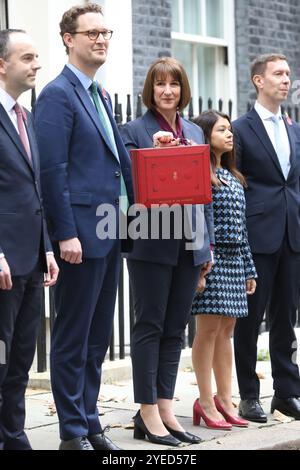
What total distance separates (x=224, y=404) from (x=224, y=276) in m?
0.81

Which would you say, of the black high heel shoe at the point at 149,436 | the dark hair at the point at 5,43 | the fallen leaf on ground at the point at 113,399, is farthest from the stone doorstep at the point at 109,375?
the dark hair at the point at 5,43

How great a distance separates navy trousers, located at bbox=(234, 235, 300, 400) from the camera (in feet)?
23.9

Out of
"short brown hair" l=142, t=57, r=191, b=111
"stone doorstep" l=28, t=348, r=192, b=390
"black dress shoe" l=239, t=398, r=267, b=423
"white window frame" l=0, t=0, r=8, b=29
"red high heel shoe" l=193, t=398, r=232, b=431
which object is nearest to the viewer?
"short brown hair" l=142, t=57, r=191, b=111

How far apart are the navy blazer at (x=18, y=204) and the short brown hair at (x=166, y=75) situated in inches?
45.2

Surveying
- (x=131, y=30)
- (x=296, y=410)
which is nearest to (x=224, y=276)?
(x=296, y=410)

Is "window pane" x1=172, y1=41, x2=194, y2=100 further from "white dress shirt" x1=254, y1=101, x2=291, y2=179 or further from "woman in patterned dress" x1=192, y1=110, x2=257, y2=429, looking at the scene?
"woman in patterned dress" x1=192, y1=110, x2=257, y2=429

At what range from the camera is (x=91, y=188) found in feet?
19.4

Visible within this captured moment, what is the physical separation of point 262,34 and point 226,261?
611cm

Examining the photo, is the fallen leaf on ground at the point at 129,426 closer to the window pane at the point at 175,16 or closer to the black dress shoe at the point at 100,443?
the black dress shoe at the point at 100,443

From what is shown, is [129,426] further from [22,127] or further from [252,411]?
[22,127]

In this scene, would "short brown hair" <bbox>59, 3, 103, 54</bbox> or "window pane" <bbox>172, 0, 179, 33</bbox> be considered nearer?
"short brown hair" <bbox>59, 3, 103, 54</bbox>

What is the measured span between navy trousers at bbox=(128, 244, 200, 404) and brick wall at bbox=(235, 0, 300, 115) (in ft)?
19.8

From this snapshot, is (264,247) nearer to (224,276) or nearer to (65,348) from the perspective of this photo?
(224,276)

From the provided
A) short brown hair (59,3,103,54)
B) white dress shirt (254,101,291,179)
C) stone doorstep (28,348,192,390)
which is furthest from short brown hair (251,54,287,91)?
stone doorstep (28,348,192,390)
